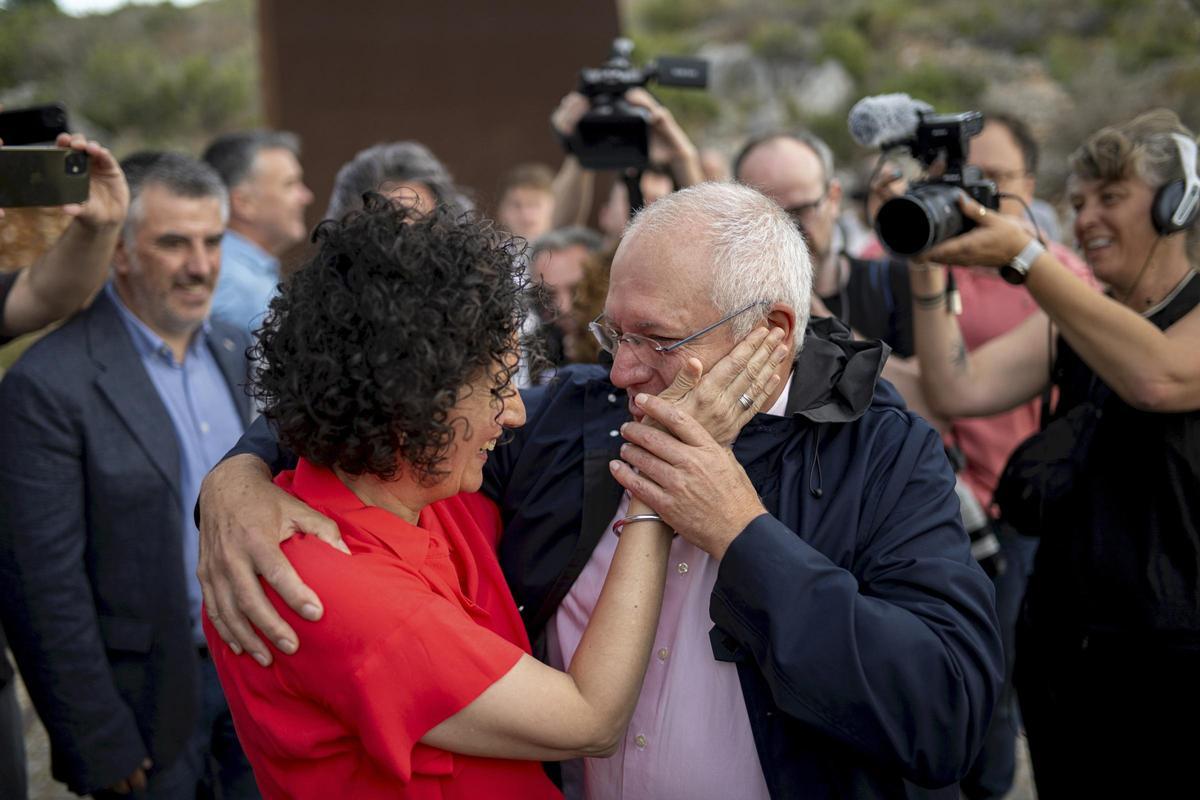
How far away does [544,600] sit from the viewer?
2.14m

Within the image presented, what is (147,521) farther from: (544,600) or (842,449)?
(842,449)

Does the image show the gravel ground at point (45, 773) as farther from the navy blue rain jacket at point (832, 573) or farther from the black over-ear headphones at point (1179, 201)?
the navy blue rain jacket at point (832, 573)

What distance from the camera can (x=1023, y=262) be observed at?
2.66 m

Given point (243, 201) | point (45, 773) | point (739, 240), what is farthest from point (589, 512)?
point (243, 201)

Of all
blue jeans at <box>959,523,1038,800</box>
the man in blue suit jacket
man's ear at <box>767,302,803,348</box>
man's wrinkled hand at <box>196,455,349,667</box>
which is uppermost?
man's ear at <box>767,302,803,348</box>

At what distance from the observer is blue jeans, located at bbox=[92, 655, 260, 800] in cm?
294

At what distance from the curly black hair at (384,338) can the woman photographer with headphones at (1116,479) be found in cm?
153

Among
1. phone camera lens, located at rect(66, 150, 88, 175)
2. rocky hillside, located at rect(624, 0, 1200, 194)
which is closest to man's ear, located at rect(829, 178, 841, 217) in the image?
phone camera lens, located at rect(66, 150, 88, 175)

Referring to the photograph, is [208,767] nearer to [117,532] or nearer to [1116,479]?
[117,532]

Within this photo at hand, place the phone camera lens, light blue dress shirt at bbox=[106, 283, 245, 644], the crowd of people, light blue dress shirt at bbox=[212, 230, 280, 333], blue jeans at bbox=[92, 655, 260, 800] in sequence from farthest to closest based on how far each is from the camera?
light blue dress shirt at bbox=[212, 230, 280, 333] < light blue dress shirt at bbox=[106, 283, 245, 644] < blue jeans at bbox=[92, 655, 260, 800] < the phone camera lens < the crowd of people

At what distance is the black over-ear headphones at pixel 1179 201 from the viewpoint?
8.73 ft

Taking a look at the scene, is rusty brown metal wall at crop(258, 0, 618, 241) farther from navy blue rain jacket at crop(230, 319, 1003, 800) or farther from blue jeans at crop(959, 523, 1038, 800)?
navy blue rain jacket at crop(230, 319, 1003, 800)

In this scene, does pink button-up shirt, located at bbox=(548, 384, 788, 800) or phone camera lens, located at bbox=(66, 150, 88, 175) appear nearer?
pink button-up shirt, located at bbox=(548, 384, 788, 800)

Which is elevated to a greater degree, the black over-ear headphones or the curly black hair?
the black over-ear headphones
